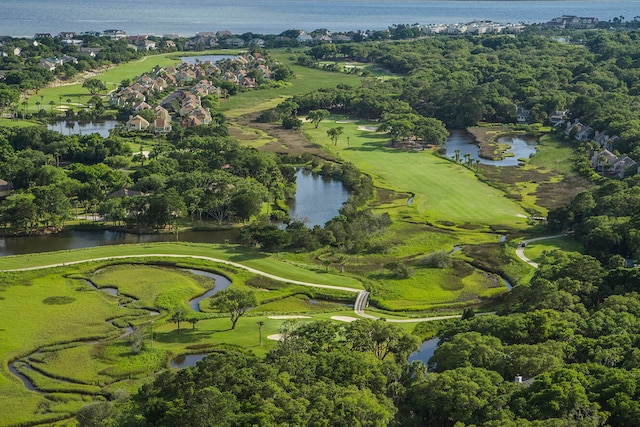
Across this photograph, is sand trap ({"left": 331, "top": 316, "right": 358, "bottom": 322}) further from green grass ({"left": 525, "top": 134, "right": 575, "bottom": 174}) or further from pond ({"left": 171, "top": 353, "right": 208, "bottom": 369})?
green grass ({"left": 525, "top": 134, "right": 575, "bottom": 174})

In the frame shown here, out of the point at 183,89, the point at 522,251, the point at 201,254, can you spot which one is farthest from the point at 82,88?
the point at 522,251

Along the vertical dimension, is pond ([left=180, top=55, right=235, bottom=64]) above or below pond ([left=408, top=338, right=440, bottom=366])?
above

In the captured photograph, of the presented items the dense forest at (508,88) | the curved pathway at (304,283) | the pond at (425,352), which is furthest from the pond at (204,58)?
the pond at (425,352)

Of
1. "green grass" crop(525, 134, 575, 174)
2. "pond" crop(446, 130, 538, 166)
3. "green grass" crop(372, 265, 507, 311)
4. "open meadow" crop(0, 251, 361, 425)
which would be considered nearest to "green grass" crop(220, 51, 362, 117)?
"pond" crop(446, 130, 538, 166)

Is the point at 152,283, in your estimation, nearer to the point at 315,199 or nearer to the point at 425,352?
the point at 425,352

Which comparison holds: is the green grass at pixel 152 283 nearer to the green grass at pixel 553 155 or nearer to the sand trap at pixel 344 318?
the sand trap at pixel 344 318
